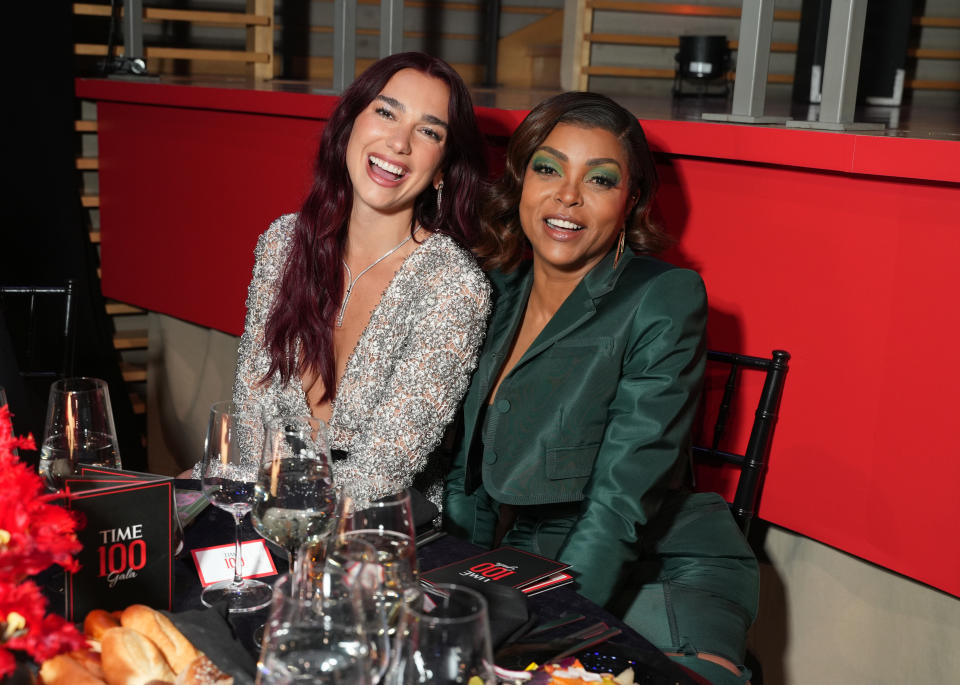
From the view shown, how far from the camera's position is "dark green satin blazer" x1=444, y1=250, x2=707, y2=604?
5.90ft

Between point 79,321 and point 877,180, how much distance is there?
3593mm

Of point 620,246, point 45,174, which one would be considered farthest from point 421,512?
point 45,174

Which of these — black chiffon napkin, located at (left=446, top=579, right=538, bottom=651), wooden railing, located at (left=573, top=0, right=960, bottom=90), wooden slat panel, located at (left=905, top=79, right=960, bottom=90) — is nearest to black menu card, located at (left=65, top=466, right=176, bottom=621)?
black chiffon napkin, located at (left=446, top=579, right=538, bottom=651)

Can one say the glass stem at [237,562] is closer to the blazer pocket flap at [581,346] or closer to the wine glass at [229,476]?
the wine glass at [229,476]

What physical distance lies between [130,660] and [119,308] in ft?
13.8

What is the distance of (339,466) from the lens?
2006 mm

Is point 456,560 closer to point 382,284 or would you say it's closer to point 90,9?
point 382,284

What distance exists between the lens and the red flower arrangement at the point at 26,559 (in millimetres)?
750

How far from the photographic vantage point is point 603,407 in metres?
1.95

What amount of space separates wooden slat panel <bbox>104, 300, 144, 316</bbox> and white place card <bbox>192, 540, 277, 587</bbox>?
3.71 m

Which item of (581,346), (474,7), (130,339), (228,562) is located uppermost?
(474,7)

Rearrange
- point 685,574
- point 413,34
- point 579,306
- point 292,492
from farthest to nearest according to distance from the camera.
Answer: point 413,34 → point 579,306 → point 685,574 → point 292,492

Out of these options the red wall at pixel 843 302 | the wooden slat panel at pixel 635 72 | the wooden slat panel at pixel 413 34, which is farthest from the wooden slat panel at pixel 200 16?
the red wall at pixel 843 302

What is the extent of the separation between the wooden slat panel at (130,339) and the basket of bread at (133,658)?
402cm
